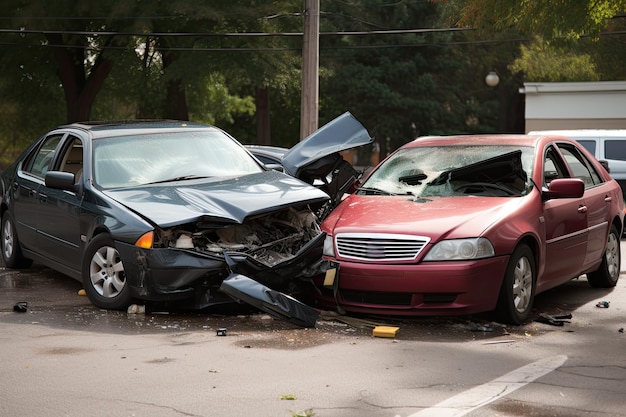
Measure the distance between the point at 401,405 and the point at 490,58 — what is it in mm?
41943

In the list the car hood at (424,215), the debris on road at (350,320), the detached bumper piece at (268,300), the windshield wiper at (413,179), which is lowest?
the debris on road at (350,320)

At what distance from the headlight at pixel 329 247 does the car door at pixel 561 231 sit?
1.80m

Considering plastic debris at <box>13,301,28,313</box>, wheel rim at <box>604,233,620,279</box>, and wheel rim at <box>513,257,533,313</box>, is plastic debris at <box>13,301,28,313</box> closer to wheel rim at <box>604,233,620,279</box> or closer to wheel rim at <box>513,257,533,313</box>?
wheel rim at <box>513,257,533,313</box>

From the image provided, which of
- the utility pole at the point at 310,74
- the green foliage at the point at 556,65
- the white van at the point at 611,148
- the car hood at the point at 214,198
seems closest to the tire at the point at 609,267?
the car hood at the point at 214,198

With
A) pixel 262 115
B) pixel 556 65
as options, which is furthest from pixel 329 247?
pixel 262 115

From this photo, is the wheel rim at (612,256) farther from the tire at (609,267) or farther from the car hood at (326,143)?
the car hood at (326,143)

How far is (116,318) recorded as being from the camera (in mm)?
7844

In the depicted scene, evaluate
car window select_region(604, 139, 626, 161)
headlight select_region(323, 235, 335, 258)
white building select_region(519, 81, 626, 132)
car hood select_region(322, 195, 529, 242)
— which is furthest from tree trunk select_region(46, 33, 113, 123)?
headlight select_region(323, 235, 335, 258)

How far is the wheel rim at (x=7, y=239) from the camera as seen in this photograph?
10.6 meters

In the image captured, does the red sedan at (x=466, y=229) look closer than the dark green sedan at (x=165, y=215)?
Yes

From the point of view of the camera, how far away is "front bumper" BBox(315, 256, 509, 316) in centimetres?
737

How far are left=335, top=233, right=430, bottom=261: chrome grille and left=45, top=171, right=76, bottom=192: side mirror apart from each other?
254 centimetres

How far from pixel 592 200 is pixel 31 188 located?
18.2 feet

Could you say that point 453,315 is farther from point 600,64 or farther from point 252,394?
point 600,64
